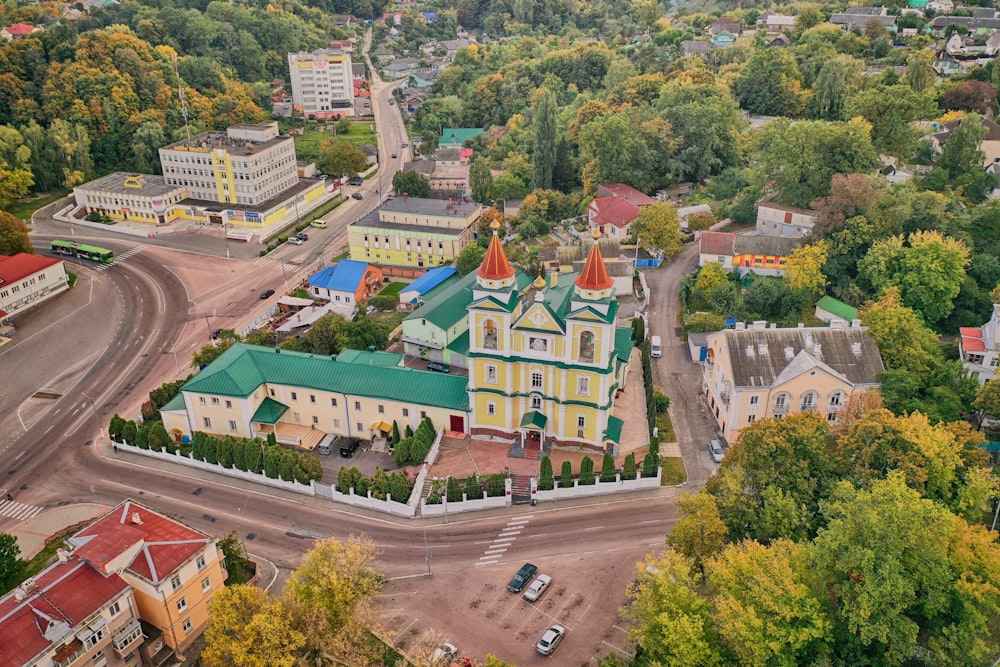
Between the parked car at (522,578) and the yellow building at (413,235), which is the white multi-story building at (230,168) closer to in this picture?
the yellow building at (413,235)

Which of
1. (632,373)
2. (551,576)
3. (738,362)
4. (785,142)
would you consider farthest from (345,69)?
(551,576)

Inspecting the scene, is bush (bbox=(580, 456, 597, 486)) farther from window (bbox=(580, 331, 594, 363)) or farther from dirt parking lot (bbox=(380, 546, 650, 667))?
window (bbox=(580, 331, 594, 363))

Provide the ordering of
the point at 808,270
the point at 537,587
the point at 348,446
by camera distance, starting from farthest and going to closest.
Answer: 1. the point at 808,270
2. the point at 348,446
3. the point at 537,587

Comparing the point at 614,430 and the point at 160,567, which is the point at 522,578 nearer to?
the point at 614,430

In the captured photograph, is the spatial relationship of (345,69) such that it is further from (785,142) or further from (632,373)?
(632,373)

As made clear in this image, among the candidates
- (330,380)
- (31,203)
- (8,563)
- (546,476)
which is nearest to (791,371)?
(546,476)

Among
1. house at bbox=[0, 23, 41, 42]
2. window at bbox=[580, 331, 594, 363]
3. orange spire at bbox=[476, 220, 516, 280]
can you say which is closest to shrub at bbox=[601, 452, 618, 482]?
window at bbox=[580, 331, 594, 363]
